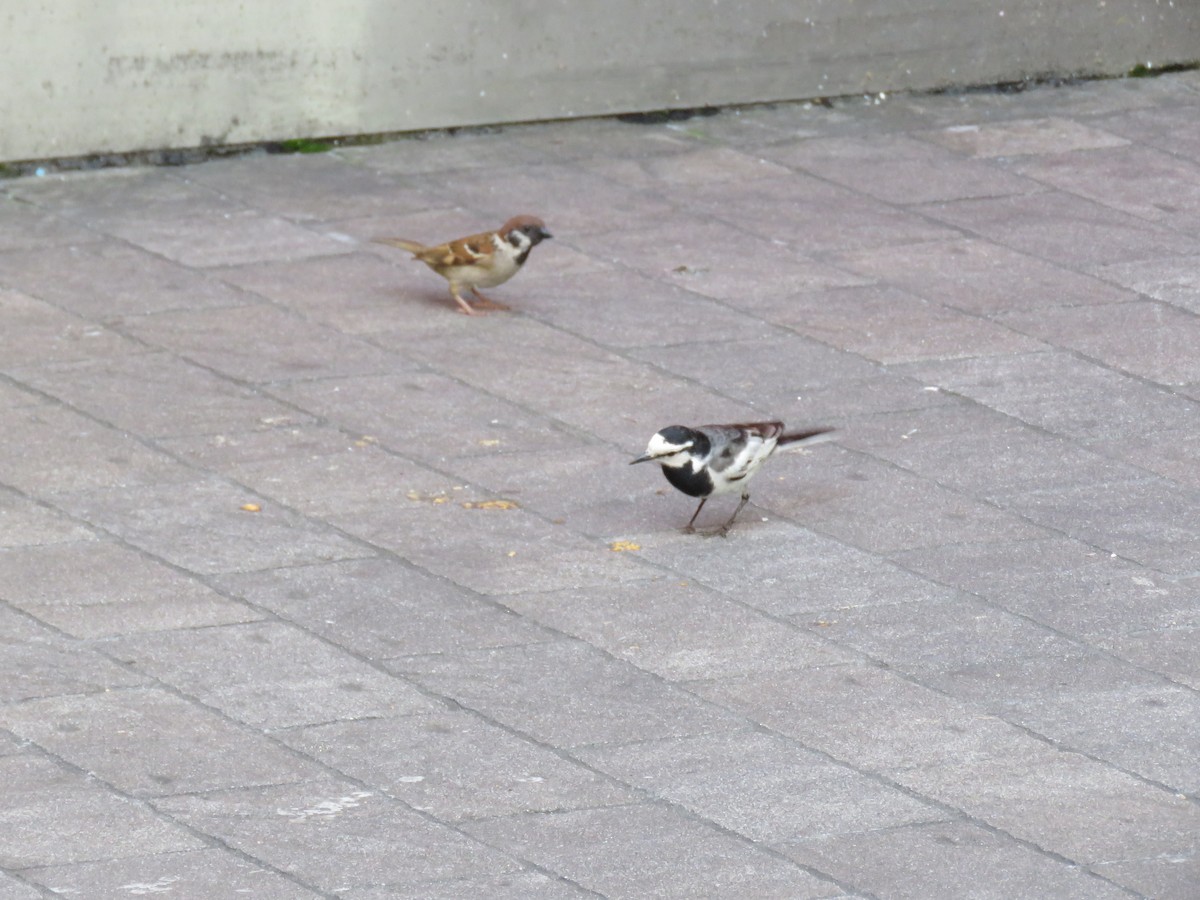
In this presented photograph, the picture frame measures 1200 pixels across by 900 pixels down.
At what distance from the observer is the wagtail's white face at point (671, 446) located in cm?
789

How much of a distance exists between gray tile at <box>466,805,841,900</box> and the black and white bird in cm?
189

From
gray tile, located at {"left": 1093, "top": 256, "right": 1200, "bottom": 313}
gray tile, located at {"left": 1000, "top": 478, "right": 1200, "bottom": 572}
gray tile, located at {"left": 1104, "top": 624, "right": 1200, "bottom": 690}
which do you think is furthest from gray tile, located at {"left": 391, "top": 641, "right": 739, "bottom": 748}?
gray tile, located at {"left": 1093, "top": 256, "right": 1200, "bottom": 313}

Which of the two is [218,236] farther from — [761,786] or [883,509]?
[761,786]

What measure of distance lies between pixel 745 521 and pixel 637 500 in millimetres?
431

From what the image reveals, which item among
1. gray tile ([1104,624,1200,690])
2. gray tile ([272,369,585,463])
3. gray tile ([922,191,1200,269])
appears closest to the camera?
gray tile ([1104,624,1200,690])

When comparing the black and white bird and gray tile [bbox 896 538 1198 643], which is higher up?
the black and white bird

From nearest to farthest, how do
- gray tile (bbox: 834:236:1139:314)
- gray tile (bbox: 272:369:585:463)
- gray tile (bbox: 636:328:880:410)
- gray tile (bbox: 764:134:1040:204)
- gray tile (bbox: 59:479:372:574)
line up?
gray tile (bbox: 59:479:372:574), gray tile (bbox: 272:369:585:463), gray tile (bbox: 636:328:880:410), gray tile (bbox: 834:236:1139:314), gray tile (bbox: 764:134:1040:204)

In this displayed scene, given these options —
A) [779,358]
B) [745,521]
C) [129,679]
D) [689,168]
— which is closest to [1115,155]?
[689,168]

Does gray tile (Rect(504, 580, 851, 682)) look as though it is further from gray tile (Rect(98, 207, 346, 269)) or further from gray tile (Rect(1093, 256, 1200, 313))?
gray tile (Rect(1093, 256, 1200, 313))

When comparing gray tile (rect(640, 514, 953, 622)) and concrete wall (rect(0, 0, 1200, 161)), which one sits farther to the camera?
concrete wall (rect(0, 0, 1200, 161))

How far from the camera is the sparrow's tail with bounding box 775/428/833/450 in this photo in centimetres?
830

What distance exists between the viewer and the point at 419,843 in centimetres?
609

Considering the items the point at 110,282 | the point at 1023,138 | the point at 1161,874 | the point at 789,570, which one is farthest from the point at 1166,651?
the point at 1023,138

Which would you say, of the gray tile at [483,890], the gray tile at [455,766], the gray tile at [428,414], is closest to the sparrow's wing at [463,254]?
the gray tile at [428,414]
